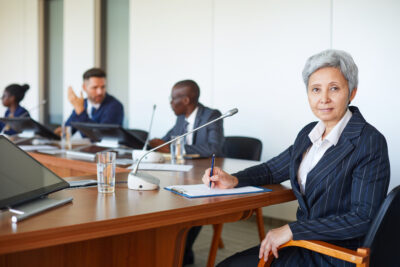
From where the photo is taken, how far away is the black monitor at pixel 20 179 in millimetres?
1314

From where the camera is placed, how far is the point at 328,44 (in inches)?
147

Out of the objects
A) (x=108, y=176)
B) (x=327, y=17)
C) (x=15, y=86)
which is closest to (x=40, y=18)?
(x=15, y=86)

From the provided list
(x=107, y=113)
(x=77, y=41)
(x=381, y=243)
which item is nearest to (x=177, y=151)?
(x=381, y=243)

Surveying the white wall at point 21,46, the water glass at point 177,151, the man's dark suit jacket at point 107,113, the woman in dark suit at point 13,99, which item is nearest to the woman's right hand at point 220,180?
the water glass at point 177,151

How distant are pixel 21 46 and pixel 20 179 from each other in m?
6.91

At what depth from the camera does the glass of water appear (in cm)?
167

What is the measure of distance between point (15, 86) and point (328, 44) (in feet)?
12.0

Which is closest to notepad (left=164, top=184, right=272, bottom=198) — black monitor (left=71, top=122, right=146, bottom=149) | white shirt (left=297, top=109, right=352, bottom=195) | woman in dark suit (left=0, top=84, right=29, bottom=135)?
white shirt (left=297, top=109, right=352, bottom=195)

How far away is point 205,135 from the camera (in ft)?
10.8

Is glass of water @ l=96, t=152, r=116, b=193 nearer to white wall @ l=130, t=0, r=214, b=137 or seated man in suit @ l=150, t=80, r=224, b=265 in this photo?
seated man in suit @ l=150, t=80, r=224, b=265

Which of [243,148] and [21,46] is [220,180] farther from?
[21,46]

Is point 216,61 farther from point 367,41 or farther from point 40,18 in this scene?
point 40,18

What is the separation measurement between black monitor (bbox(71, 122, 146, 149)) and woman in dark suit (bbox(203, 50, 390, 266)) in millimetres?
1133

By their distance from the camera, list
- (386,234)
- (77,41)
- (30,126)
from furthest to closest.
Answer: (77,41) < (30,126) < (386,234)
